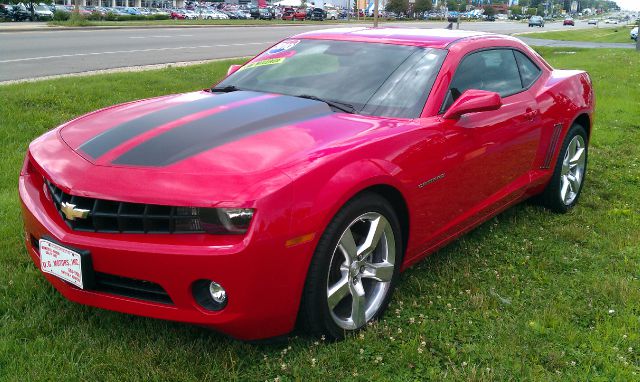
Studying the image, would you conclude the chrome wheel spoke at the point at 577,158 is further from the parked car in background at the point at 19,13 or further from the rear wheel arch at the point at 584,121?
the parked car in background at the point at 19,13

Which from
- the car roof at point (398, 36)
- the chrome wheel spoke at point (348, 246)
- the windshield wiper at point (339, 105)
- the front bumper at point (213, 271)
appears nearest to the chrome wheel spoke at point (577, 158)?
the car roof at point (398, 36)

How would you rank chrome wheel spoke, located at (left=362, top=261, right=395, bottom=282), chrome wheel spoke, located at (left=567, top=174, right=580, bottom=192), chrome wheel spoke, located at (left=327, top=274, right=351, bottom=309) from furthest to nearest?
chrome wheel spoke, located at (left=567, top=174, right=580, bottom=192)
chrome wheel spoke, located at (left=362, top=261, right=395, bottom=282)
chrome wheel spoke, located at (left=327, top=274, right=351, bottom=309)

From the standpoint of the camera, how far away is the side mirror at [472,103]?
3.39 metres

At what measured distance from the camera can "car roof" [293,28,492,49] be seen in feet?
13.0

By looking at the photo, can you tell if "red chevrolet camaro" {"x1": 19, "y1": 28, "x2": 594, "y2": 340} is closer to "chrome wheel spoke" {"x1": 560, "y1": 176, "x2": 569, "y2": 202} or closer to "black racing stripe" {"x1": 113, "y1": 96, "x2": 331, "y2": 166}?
"black racing stripe" {"x1": 113, "y1": 96, "x2": 331, "y2": 166}

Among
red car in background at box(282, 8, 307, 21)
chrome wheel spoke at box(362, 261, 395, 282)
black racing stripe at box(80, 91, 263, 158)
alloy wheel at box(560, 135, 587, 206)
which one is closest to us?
black racing stripe at box(80, 91, 263, 158)

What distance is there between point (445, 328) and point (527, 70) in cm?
242

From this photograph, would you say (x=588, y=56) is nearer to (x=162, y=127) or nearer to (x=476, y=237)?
(x=476, y=237)

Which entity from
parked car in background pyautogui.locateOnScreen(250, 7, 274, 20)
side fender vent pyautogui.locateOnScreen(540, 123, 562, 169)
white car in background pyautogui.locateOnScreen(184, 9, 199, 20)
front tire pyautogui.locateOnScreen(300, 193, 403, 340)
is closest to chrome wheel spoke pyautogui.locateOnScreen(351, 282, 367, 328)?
front tire pyautogui.locateOnScreen(300, 193, 403, 340)

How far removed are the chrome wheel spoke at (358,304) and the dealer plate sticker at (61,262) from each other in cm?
121

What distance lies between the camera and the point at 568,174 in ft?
16.6

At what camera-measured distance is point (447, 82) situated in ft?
12.0

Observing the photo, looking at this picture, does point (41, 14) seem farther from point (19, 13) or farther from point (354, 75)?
point (354, 75)

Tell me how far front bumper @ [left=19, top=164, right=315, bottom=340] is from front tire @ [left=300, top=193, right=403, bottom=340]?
0.10 meters
